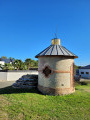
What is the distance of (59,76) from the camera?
376 inches

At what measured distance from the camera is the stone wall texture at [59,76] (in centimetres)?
952

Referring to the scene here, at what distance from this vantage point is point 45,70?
1018 centimetres

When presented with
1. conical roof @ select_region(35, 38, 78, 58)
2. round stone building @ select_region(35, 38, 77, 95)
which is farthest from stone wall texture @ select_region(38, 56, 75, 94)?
conical roof @ select_region(35, 38, 78, 58)

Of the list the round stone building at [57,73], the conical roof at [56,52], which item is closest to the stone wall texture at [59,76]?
the round stone building at [57,73]

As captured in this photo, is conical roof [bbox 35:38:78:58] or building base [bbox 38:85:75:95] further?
conical roof [bbox 35:38:78:58]

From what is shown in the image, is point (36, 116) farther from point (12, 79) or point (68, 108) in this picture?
point (12, 79)

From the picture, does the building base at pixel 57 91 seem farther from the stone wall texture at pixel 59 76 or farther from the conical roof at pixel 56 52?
the conical roof at pixel 56 52

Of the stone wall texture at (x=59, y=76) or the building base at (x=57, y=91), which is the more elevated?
the stone wall texture at (x=59, y=76)

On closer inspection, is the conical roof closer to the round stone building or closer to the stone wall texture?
the round stone building

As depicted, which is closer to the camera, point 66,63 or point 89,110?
point 89,110

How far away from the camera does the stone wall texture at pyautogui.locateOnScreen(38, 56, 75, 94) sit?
9516 mm

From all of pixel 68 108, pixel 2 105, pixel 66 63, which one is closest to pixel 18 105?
pixel 2 105

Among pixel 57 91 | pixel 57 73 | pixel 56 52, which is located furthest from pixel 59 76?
pixel 56 52

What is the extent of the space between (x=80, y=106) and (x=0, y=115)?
5608mm
